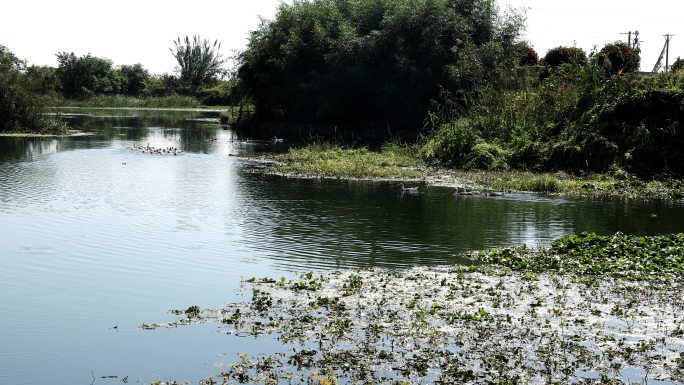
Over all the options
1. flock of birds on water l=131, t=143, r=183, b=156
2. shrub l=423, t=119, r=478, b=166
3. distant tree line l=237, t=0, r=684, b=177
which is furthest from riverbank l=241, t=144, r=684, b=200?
flock of birds on water l=131, t=143, r=183, b=156

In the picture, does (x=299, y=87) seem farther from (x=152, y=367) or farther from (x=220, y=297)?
(x=152, y=367)

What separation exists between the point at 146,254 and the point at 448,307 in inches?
250

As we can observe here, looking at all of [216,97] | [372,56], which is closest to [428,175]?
[372,56]

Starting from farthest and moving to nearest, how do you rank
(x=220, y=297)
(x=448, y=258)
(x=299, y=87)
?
(x=299, y=87) → (x=448, y=258) → (x=220, y=297)

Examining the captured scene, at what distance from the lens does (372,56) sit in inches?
1700

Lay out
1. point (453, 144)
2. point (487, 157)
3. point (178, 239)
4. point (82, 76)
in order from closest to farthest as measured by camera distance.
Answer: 1. point (178, 239)
2. point (487, 157)
3. point (453, 144)
4. point (82, 76)

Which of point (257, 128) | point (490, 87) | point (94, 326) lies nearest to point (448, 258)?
point (94, 326)

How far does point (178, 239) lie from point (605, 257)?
8120mm

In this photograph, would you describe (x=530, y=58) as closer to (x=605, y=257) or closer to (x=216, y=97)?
(x=605, y=257)

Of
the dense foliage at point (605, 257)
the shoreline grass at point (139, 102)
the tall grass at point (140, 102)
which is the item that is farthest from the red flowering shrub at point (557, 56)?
the tall grass at point (140, 102)

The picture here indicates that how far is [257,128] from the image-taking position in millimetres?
52688

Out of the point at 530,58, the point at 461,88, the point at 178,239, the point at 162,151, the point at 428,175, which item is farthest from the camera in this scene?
the point at 530,58

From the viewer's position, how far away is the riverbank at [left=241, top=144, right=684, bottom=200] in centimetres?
2395

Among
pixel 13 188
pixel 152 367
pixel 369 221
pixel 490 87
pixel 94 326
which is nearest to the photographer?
pixel 152 367
